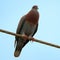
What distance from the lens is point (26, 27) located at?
9.75 m

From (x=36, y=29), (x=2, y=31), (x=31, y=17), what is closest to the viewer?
(x=2, y=31)

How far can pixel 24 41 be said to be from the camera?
970cm

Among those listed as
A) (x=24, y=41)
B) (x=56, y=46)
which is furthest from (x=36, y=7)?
(x=56, y=46)

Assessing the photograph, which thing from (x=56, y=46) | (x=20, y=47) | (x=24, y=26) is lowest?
(x=20, y=47)

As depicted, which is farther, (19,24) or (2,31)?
(19,24)

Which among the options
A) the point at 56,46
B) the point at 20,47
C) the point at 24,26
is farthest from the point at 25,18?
the point at 56,46

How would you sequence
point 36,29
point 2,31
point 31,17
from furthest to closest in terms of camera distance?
point 36,29 < point 31,17 < point 2,31

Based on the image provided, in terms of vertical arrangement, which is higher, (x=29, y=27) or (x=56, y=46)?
(x=56, y=46)

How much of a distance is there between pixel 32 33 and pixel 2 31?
4.62 m

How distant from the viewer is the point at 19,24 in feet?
32.6

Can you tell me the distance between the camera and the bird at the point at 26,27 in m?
9.50

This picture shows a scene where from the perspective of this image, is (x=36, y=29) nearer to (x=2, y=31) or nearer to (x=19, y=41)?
(x=19, y=41)

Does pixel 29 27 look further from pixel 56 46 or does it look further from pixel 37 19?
pixel 56 46

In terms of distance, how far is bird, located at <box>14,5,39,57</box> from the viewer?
31.2ft
